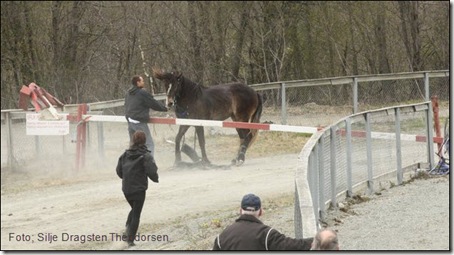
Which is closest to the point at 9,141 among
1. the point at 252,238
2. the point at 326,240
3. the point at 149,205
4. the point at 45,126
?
the point at 45,126

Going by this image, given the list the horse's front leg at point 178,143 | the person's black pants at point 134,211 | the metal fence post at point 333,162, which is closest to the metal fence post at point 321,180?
the metal fence post at point 333,162

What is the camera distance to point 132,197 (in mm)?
11609

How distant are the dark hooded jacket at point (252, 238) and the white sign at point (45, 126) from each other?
1258cm

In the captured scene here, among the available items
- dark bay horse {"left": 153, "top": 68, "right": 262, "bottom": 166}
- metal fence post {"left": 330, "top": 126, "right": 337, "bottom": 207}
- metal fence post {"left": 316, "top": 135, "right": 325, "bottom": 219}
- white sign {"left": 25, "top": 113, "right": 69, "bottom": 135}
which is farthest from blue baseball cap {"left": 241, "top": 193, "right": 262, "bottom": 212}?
white sign {"left": 25, "top": 113, "right": 69, "bottom": 135}

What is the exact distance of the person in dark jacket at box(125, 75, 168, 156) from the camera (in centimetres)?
1712

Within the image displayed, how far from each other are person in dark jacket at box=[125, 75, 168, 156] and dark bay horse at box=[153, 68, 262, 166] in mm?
606

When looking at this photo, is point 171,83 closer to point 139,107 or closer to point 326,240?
point 139,107

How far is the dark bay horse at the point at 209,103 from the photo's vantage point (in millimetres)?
18109

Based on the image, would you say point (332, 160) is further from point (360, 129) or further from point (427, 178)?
point (427, 178)

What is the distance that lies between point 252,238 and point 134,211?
16.1 ft

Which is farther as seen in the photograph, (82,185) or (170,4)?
(170,4)

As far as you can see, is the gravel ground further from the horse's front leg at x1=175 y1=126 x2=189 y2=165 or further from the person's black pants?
the horse's front leg at x1=175 y1=126 x2=189 y2=165

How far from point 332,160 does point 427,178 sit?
3.63m

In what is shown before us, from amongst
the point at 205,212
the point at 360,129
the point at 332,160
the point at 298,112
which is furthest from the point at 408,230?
the point at 298,112
